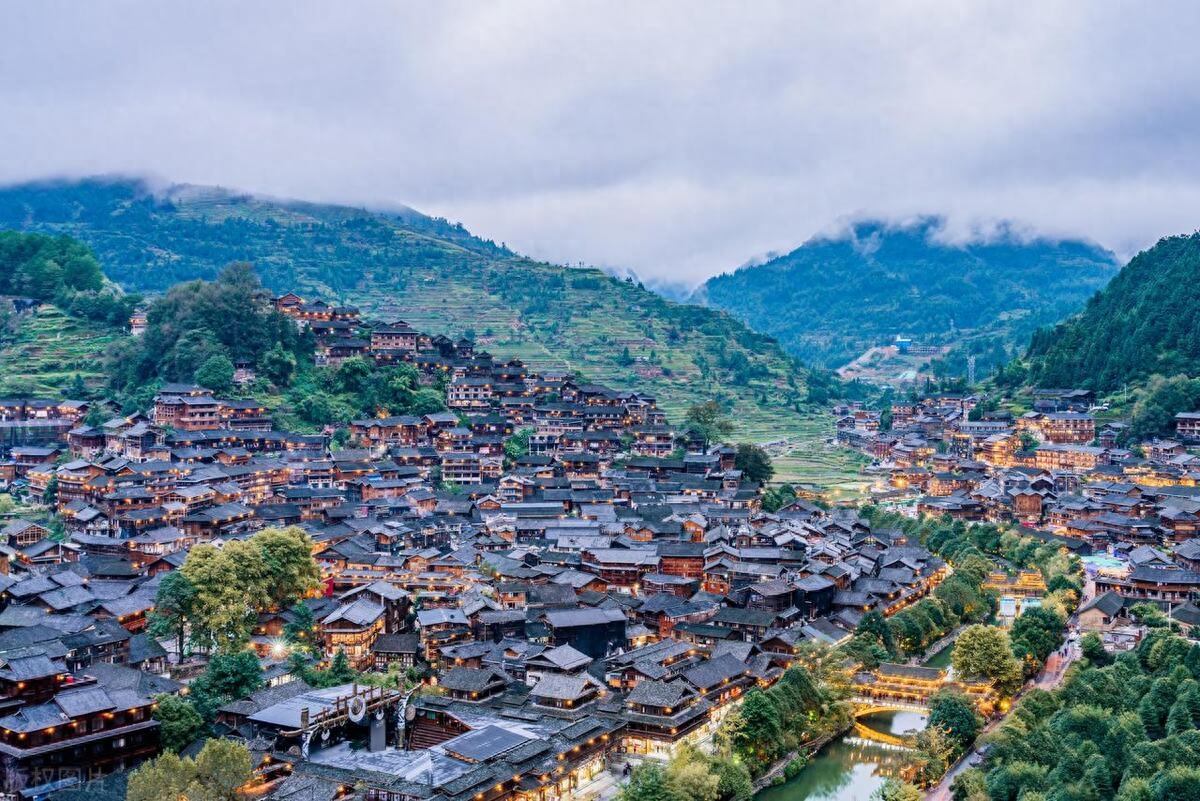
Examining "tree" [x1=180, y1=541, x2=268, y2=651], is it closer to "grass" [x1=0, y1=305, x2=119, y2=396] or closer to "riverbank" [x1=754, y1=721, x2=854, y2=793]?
"riverbank" [x1=754, y1=721, x2=854, y2=793]

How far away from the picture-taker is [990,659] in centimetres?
3172

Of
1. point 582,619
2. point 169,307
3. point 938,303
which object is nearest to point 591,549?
point 582,619

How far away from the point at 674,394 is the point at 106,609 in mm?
56323

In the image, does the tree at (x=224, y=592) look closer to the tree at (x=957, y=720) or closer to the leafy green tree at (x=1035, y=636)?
the tree at (x=957, y=720)

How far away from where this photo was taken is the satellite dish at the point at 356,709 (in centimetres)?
2630

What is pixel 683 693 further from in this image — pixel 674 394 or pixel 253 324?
pixel 674 394

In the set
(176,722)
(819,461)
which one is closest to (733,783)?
(176,722)

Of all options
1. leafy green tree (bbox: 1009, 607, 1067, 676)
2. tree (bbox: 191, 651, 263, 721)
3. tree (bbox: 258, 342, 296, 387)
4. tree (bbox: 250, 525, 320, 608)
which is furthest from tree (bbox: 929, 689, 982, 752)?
tree (bbox: 258, 342, 296, 387)

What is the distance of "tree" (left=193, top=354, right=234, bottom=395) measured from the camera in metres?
55.8

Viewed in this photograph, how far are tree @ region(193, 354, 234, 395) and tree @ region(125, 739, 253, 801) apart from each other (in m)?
36.0

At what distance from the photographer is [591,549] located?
143 feet

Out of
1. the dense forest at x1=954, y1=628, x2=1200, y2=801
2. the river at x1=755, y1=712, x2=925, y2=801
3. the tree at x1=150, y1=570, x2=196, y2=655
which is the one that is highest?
the tree at x1=150, y1=570, x2=196, y2=655

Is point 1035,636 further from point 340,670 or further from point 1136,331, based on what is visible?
point 1136,331

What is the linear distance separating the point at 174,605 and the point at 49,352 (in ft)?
122
